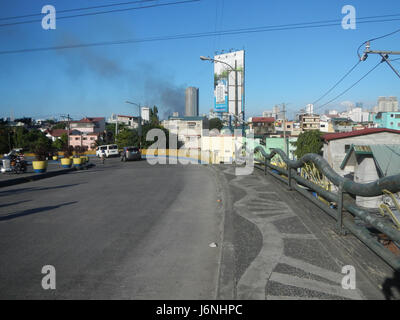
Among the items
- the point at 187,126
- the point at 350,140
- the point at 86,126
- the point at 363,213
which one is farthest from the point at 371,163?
the point at 86,126

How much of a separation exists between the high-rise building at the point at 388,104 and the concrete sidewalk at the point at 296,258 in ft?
410

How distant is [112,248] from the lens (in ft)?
16.6

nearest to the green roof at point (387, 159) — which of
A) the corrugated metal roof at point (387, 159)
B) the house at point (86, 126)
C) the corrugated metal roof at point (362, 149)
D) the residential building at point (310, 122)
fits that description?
the corrugated metal roof at point (387, 159)

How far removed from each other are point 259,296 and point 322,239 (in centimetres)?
198

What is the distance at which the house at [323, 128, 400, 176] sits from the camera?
31298mm

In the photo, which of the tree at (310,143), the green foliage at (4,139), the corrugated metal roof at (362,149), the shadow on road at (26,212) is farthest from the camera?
the green foliage at (4,139)

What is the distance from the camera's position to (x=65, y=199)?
10.1 m

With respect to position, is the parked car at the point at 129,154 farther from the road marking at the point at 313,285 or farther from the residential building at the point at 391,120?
the residential building at the point at 391,120

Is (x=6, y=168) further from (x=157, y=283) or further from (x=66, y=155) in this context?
(x=157, y=283)

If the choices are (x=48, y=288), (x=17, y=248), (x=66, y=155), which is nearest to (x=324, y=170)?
(x=48, y=288)

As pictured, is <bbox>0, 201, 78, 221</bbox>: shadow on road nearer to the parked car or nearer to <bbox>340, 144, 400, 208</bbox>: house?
<bbox>340, 144, 400, 208</bbox>: house

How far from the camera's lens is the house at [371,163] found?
19.0 meters

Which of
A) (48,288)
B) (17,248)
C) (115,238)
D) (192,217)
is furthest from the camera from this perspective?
(192,217)

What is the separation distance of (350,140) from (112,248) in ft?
113
